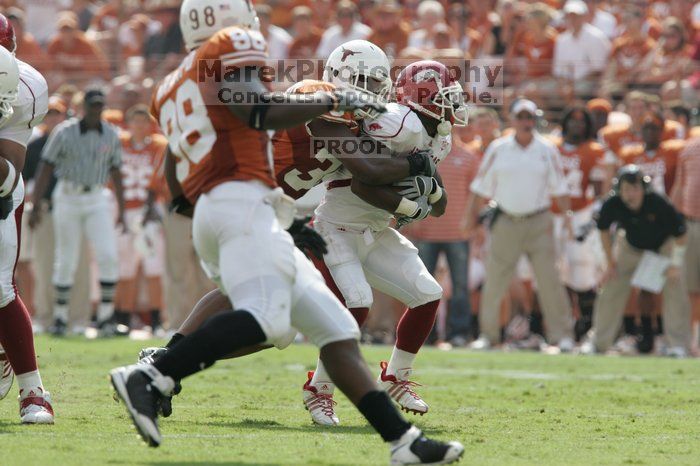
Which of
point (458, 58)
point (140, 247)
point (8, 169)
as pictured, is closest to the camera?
point (8, 169)

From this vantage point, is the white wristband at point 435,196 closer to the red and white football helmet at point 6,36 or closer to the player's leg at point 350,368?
the player's leg at point 350,368

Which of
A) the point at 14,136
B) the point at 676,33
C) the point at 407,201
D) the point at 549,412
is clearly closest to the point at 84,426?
the point at 14,136

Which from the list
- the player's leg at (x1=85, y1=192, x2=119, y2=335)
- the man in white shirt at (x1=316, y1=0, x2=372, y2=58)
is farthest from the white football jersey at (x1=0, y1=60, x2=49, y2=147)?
the man in white shirt at (x1=316, y1=0, x2=372, y2=58)

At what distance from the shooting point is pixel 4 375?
6605 millimetres

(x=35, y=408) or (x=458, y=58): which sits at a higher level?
(x=458, y=58)

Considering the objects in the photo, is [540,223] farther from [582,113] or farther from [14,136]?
[14,136]

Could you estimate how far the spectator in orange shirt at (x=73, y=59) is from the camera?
609 inches

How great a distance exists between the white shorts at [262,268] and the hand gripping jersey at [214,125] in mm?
81

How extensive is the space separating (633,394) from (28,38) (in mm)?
9933

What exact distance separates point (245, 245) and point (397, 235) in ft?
6.50

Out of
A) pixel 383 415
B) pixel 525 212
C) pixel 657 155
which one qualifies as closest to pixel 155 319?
pixel 525 212

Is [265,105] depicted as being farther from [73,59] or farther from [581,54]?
[73,59]

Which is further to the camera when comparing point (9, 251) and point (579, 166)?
point (579, 166)

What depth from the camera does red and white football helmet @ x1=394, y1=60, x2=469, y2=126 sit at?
6520 mm
